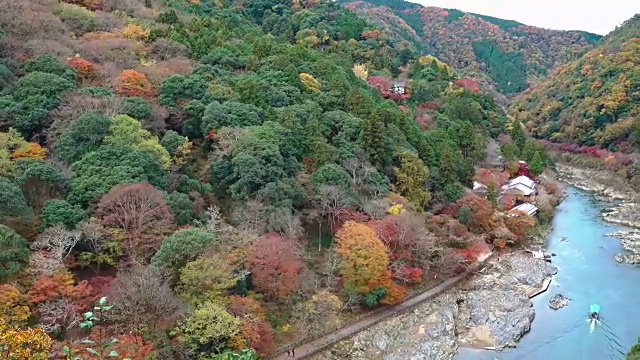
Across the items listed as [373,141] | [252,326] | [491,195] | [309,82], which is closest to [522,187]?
[491,195]

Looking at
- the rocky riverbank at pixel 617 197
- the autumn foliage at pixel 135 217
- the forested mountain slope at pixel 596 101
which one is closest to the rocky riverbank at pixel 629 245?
the rocky riverbank at pixel 617 197

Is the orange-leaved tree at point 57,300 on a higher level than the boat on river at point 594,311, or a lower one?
higher

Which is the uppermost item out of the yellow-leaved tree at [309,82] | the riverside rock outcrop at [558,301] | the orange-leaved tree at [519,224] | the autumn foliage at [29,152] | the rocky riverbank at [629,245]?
the yellow-leaved tree at [309,82]

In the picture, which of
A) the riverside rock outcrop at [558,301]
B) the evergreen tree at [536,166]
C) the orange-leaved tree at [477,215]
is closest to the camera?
the riverside rock outcrop at [558,301]

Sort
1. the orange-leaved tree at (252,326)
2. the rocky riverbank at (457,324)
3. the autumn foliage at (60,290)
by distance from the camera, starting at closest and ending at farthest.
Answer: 1. the autumn foliage at (60,290)
2. the orange-leaved tree at (252,326)
3. the rocky riverbank at (457,324)

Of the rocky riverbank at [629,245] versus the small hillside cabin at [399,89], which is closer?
the rocky riverbank at [629,245]

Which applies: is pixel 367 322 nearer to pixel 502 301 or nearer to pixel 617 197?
pixel 502 301

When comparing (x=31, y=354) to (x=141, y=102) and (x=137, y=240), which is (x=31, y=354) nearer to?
(x=137, y=240)

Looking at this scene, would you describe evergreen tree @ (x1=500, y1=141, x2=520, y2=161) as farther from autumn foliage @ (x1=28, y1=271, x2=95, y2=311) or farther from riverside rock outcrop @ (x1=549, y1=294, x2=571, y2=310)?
autumn foliage @ (x1=28, y1=271, x2=95, y2=311)

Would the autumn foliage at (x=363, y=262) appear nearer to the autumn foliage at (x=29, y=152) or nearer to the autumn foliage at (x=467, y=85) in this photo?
the autumn foliage at (x=29, y=152)

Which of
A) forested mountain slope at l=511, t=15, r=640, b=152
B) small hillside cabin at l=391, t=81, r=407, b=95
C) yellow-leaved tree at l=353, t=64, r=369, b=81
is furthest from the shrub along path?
forested mountain slope at l=511, t=15, r=640, b=152
